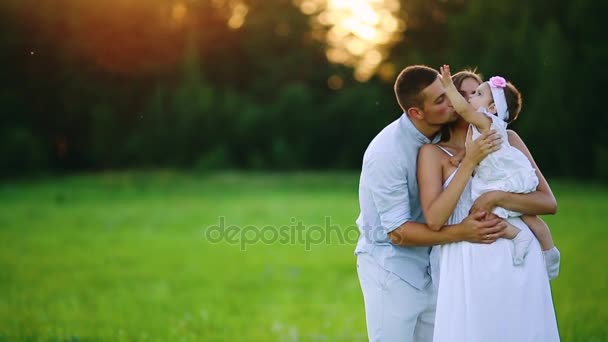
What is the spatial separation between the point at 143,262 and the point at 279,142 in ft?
65.5

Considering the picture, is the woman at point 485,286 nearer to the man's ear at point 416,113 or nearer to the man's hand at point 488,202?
the man's hand at point 488,202

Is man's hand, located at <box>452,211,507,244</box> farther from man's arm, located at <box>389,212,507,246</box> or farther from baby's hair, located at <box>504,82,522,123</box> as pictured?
baby's hair, located at <box>504,82,522,123</box>

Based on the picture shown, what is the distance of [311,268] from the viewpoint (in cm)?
1229

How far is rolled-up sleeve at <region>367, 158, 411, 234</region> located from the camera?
13.6 ft

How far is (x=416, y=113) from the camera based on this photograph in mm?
4227

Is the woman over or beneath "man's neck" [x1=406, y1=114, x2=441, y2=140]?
beneath

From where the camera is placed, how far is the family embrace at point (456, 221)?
3.89 m

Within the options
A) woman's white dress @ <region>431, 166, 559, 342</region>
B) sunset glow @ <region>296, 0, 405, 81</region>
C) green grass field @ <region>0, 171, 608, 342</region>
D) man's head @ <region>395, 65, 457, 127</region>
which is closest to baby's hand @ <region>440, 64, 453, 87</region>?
man's head @ <region>395, 65, 457, 127</region>

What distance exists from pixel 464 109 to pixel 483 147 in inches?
8.8

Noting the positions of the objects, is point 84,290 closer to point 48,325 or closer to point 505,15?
point 48,325

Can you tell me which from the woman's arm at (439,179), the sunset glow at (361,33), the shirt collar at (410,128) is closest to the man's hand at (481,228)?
the woman's arm at (439,179)

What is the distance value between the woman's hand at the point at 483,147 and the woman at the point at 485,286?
4 centimetres

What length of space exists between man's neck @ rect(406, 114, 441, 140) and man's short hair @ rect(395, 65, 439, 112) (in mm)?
95

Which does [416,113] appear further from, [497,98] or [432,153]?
[497,98]
